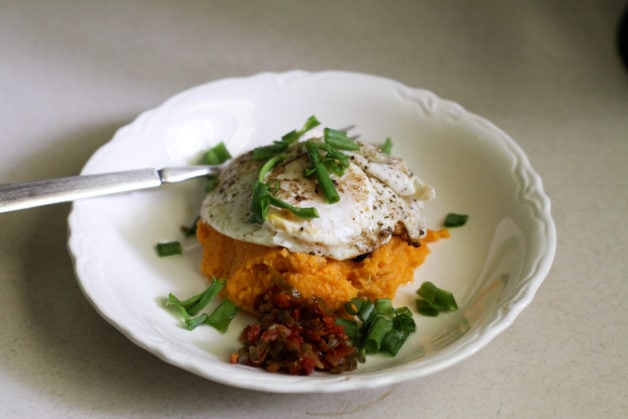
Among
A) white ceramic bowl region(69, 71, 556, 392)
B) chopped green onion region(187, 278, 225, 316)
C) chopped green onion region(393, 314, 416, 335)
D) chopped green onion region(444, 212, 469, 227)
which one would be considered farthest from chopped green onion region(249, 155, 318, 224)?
chopped green onion region(444, 212, 469, 227)

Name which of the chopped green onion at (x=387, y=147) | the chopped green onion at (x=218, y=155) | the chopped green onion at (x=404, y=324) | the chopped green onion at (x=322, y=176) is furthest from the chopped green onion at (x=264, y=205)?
the chopped green onion at (x=387, y=147)

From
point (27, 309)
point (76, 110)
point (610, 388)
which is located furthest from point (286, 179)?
point (76, 110)

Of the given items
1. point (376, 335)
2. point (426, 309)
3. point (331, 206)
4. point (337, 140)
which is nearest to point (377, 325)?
point (376, 335)

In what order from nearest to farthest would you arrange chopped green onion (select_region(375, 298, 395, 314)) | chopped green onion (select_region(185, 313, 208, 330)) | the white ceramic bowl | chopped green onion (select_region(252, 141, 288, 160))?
the white ceramic bowl → chopped green onion (select_region(185, 313, 208, 330)) → chopped green onion (select_region(375, 298, 395, 314)) → chopped green onion (select_region(252, 141, 288, 160))

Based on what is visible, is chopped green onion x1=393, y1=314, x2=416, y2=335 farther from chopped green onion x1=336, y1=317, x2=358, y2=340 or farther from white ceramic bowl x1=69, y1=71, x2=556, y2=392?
chopped green onion x1=336, y1=317, x2=358, y2=340

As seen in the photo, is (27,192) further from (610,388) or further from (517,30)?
(517,30)
